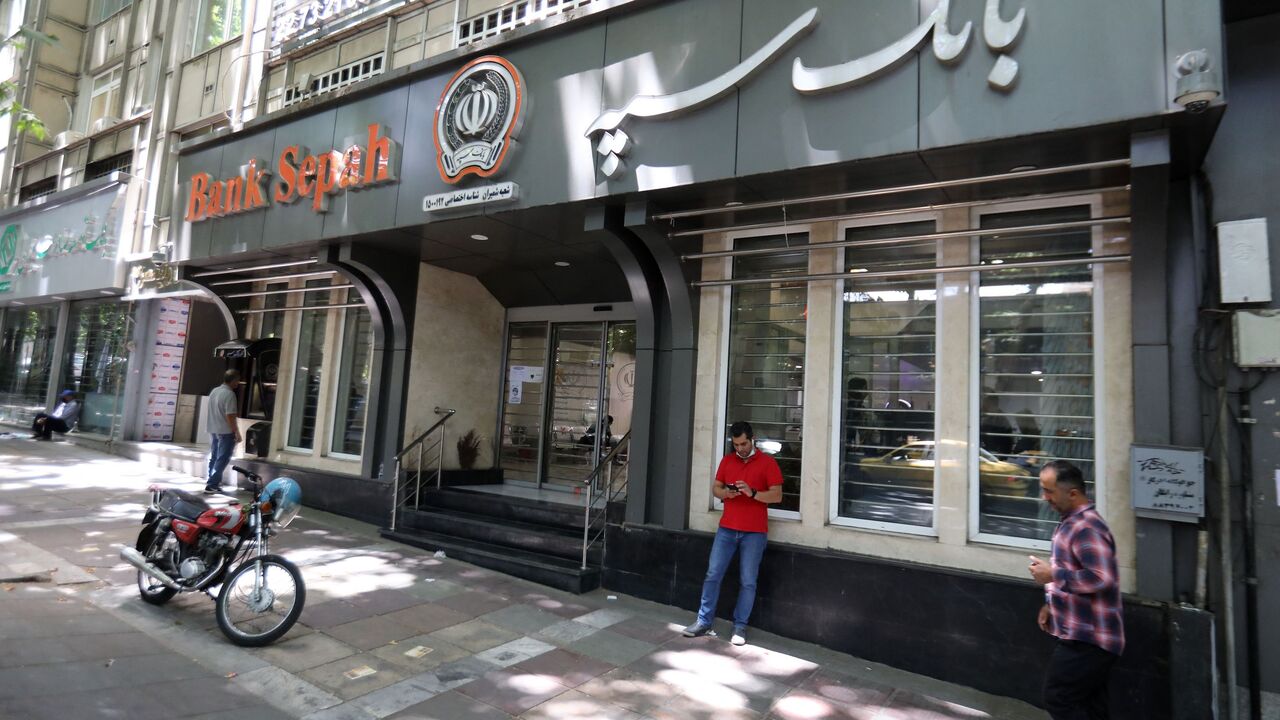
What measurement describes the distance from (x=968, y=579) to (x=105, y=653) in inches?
234

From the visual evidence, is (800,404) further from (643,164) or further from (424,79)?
(424,79)

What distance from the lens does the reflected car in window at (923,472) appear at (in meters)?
5.14

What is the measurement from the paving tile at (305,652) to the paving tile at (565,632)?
1.43 meters

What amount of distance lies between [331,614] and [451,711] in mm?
2038

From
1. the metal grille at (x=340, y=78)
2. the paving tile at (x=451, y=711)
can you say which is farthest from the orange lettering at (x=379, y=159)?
the paving tile at (x=451, y=711)

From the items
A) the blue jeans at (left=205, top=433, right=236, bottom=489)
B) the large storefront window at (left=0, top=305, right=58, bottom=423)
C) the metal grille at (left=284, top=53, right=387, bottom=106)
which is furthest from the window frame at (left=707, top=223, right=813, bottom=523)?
the large storefront window at (left=0, top=305, right=58, bottom=423)

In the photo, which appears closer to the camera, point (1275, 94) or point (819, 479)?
point (1275, 94)

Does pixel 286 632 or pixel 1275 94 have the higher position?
pixel 1275 94

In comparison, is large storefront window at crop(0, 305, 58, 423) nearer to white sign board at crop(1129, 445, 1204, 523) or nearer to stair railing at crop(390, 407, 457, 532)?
stair railing at crop(390, 407, 457, 532)

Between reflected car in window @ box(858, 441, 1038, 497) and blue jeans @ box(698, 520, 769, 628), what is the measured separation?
108 centimetres

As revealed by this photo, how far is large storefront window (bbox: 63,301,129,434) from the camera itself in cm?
1540

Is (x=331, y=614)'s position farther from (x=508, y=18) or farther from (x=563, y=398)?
(x=508, y=18)

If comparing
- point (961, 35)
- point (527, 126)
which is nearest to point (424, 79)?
point (527, 126)

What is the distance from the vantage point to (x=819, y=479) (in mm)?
5812
